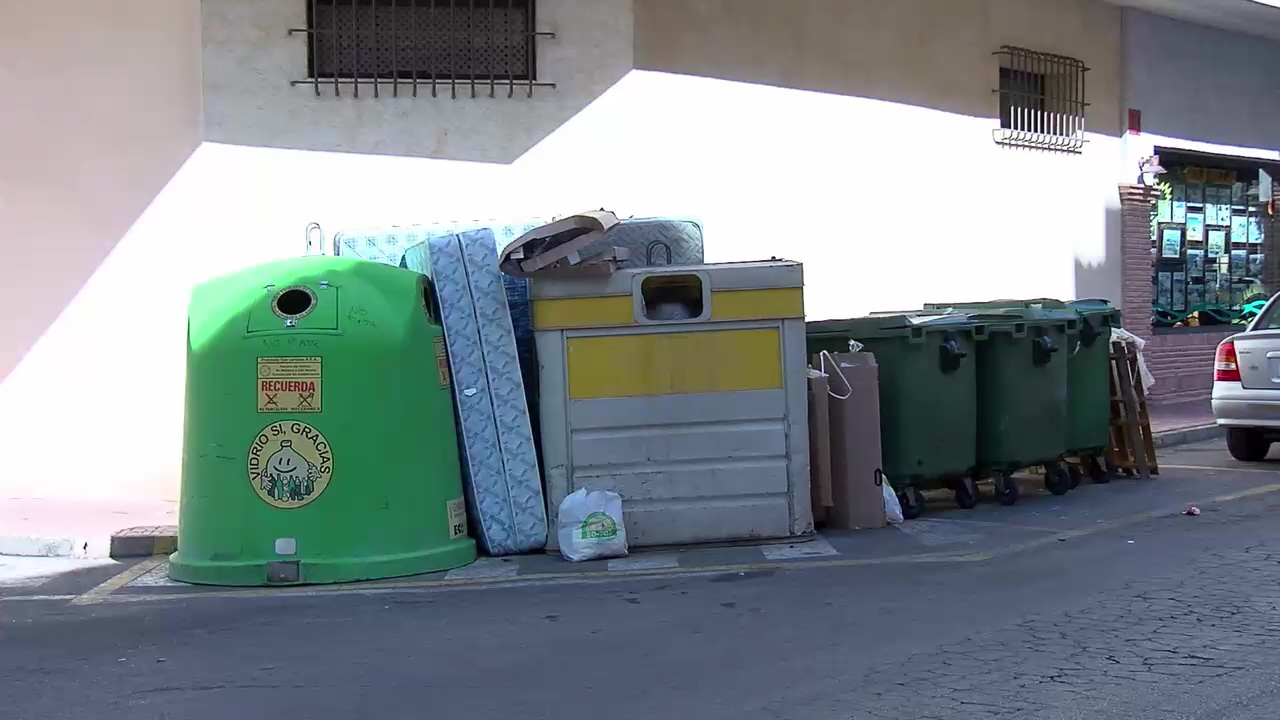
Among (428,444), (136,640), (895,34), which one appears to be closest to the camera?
(136,640)

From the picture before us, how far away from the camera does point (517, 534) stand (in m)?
7.83

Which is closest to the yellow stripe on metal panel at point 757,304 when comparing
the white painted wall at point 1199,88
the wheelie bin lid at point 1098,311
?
the wheelie bin lid at point 1098,311

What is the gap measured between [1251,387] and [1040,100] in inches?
193

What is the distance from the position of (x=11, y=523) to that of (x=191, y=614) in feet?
10.0

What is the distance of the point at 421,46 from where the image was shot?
10734 millimetres

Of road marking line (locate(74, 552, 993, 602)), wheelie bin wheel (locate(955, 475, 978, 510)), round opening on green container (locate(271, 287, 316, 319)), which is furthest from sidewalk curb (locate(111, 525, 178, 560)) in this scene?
wheelie bin wheel (locate(955, 475, 978, 510))

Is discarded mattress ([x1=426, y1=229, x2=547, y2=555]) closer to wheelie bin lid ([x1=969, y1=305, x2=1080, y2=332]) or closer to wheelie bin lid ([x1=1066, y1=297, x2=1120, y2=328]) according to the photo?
wheelie bin lid ([x1=969, y1=305, x2=1080, y2=332])

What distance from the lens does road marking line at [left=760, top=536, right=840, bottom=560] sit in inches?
301

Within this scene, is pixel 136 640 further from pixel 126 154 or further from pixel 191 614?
pixel 126 154

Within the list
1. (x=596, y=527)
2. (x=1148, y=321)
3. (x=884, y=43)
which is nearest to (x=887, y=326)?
(x=596, y=527)

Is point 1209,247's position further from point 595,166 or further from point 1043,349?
point 595,166

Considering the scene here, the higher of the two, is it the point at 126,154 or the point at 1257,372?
the point at 126,154

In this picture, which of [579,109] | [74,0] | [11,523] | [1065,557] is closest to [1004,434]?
[1065,557]

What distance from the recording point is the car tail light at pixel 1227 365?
11289 mm
